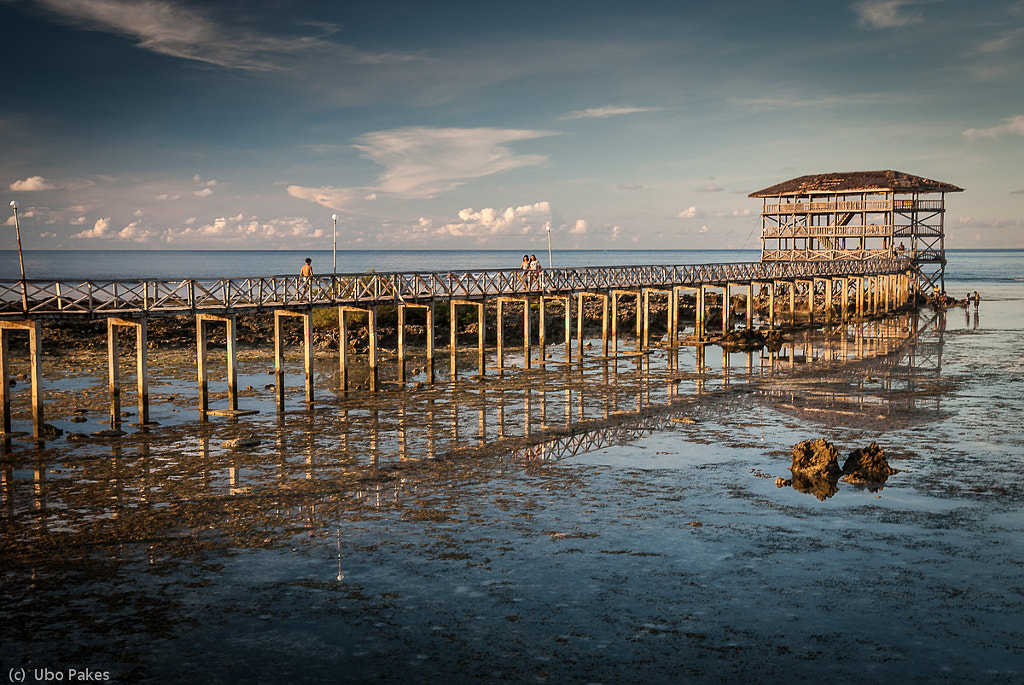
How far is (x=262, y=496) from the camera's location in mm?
→ 15438

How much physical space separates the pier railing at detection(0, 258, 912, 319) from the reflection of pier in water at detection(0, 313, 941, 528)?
3.46 metres

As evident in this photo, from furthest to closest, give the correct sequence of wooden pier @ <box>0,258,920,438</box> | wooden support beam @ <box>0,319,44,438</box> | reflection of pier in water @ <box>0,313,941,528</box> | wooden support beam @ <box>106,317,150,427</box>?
1. wooden pier @ <box>0,258,920,438</box>
2. wooden support beam @ <box>106,317,150,427</box>
3. wooden support beam @ <box>0,319,44,438</box>
4. reflection of pier in water @ <box>0,313,941,528</box>

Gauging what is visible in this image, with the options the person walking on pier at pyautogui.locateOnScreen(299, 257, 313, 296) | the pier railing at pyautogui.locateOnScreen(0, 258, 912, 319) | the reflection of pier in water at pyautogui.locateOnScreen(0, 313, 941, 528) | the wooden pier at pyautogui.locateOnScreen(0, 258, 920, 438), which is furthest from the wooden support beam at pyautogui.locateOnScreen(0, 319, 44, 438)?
the person walking on pier at pyautogui.locateOnScreen(299, 257, 313, 296)

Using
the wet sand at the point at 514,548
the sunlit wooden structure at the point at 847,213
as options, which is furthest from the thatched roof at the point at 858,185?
the wet sand at the point at 514,548

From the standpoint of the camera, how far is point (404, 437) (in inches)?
805

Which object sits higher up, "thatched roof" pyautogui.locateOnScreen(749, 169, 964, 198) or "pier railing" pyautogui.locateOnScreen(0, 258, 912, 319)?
"thatched roof" pyautogui.locateOnScreen(749, 169, 964, 198)

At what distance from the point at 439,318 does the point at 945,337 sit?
2530 cm

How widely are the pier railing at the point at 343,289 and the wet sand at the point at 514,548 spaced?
9.73 ft

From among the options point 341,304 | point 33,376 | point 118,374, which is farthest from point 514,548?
point 341,304

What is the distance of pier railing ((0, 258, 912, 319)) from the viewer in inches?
870

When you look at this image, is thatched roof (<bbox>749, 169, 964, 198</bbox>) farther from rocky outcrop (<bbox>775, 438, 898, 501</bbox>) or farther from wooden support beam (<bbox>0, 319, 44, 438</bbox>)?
wooden support beam (<bbox>0, 319, 44, 438</bbox>)

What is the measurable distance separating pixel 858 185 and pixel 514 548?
52838mm

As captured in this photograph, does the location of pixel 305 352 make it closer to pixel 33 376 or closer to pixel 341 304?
pixel 341 304

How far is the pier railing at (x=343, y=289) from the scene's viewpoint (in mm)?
22094
